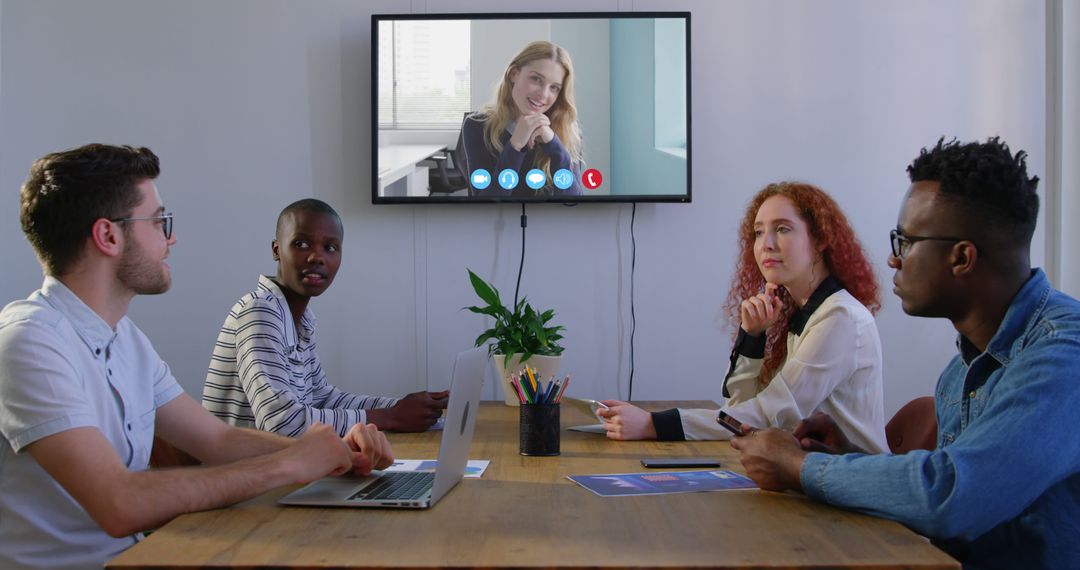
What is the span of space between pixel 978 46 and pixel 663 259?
148 cm

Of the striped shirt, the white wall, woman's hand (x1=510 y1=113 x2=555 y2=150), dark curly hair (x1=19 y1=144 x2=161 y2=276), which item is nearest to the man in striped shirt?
the striped shirt

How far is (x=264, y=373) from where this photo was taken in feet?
7.38

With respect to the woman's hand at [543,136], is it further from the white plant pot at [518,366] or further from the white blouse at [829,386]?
the white blouse at [829,386]

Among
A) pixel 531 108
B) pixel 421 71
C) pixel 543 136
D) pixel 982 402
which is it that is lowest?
pixel 982 402

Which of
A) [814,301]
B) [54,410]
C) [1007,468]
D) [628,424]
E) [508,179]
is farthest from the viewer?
[508,179]

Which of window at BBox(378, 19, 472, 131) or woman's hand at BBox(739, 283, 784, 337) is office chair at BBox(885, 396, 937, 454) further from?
window at BBox(378, 19, 472, 131)

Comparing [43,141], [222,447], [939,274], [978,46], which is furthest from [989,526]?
[43,141]

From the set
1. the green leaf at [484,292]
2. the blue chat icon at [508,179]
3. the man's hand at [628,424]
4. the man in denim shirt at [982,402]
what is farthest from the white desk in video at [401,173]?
the man in denim shirt at [982,402]

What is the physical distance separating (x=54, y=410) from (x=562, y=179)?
7.78 feet

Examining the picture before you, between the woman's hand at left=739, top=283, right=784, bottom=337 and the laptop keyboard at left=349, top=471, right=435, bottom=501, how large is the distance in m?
1.08

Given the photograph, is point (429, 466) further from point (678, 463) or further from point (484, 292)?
point (484, 292)

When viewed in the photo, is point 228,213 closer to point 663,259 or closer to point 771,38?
point 663,259

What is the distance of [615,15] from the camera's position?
352cm

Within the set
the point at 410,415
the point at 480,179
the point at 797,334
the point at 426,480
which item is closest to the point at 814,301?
the point at 797,334
